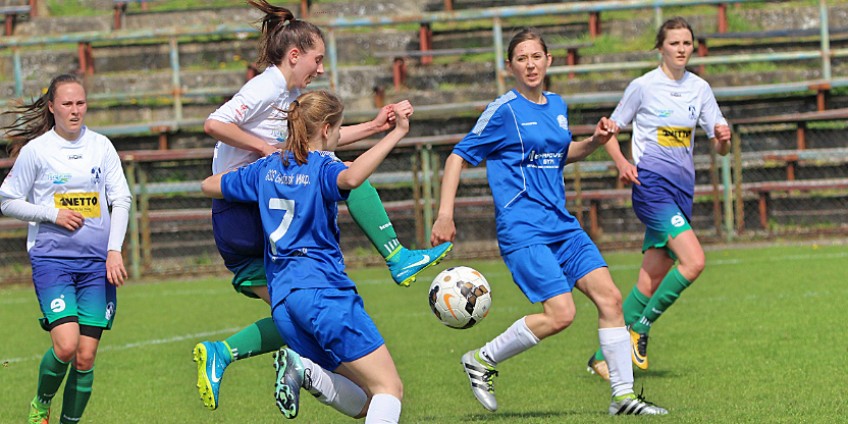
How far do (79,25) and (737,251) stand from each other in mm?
14667

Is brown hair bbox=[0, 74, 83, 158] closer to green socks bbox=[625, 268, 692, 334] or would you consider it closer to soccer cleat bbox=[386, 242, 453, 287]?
soccer cleat bbox=[386, 242, 453, 287]

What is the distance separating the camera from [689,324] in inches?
392

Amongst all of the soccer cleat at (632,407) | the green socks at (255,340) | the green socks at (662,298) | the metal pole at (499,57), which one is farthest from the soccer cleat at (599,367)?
the metal pole at (499,57)

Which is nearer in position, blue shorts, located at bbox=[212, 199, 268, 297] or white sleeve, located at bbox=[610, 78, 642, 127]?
blue shorts, located at bbox=[212, 199, 268, 297]

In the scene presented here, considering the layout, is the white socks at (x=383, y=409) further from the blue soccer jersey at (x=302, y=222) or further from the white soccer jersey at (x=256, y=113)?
the white soccer jersey at (x=256, y=113)

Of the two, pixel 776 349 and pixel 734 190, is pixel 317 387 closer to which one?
pixel 776 349

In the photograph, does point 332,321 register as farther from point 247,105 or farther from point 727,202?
point 727,202

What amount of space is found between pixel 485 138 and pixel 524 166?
0.26 m

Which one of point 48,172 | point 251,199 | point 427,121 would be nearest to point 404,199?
point 427,121

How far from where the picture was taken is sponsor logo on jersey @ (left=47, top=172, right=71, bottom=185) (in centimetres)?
661

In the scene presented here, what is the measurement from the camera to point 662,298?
7969 millimetres

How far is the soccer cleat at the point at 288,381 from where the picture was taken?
493 centimetres

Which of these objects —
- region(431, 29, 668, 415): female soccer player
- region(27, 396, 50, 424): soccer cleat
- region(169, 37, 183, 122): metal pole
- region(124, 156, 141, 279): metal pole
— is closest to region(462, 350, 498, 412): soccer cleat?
region(431, 29, 668, 415): female soccer player

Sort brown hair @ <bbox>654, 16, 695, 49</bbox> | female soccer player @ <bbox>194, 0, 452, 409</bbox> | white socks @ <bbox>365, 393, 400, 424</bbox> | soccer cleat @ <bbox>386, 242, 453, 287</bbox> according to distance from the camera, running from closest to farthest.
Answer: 1. white socks @ <bbox>365, 393, 400, 424</bbox>
2. soccer cleat @ <bbox>386, 242, 453, 287</bbox>
3. female soccer player @ <bbox>194, 0, 452, 409</bbox>
4. brown hair @ <bbox>654, 16, 695, 49</bbox>
